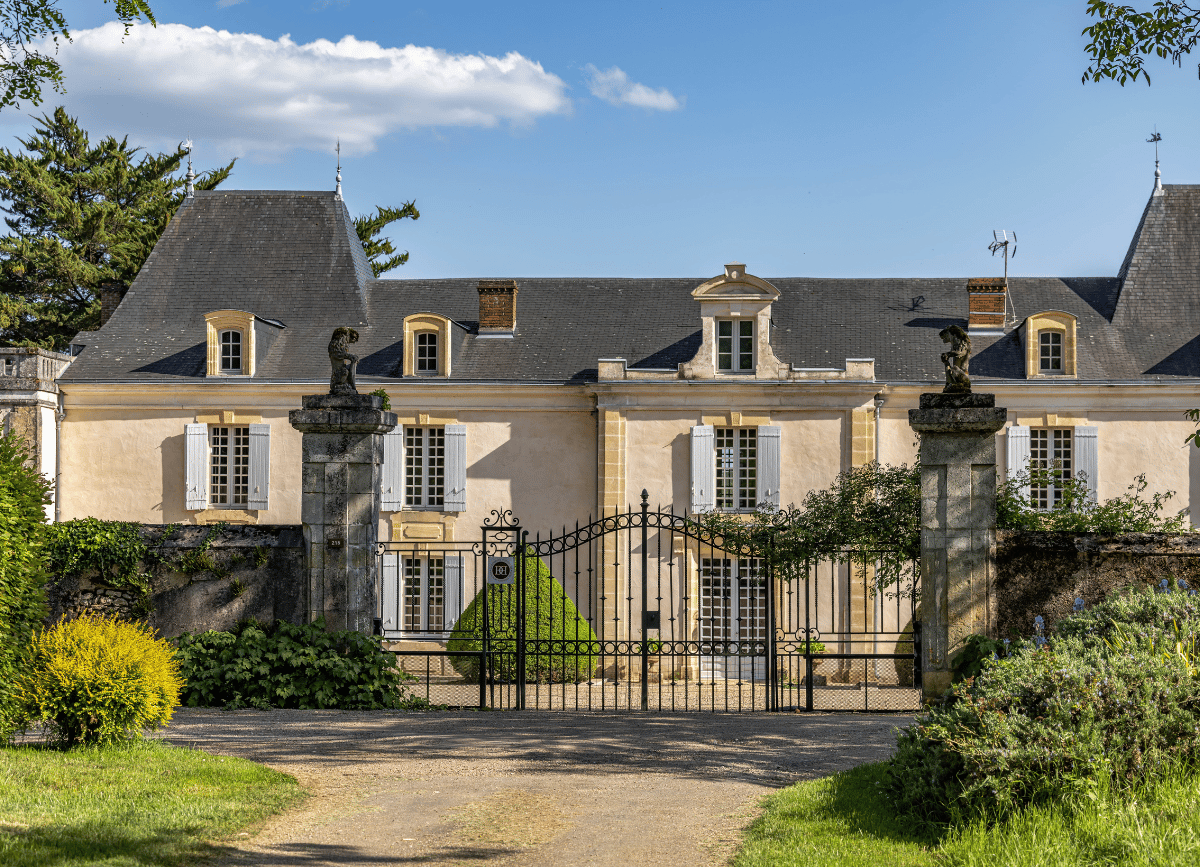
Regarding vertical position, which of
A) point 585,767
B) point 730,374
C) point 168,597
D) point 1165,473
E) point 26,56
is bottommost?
point 585,767

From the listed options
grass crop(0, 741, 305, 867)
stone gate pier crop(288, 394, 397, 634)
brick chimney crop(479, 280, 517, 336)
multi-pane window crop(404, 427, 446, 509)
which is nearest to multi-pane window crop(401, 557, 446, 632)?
multi-pane window crop(404, 427, 446, 509)

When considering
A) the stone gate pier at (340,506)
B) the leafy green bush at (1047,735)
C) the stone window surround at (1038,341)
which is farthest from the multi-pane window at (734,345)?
the leafy green bush at (1047,735)

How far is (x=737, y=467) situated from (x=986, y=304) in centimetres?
584

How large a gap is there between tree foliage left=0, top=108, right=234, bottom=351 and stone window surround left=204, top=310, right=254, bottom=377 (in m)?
11.1

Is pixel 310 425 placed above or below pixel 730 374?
below

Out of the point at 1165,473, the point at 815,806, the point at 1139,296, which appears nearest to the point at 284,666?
the point at 815,806

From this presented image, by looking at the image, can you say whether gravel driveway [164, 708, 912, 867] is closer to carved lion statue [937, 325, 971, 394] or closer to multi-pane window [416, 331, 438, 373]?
carved lion statue [937, 325, 971, 394]

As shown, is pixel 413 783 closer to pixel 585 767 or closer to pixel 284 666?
pixel 585 767

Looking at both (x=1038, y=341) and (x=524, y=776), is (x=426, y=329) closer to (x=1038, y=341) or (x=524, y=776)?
(x=1038, y=341)

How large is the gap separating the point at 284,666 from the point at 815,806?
5.26 m

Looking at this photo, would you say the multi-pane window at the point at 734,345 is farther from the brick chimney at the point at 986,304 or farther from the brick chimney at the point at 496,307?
the brick chimney at the point at 986,304

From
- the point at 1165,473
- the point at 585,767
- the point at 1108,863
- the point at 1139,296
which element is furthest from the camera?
the point at 1139,296

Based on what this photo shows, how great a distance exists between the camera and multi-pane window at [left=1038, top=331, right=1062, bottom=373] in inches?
781

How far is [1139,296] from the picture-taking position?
20984mm
